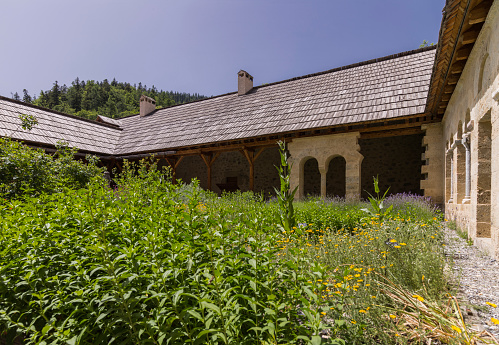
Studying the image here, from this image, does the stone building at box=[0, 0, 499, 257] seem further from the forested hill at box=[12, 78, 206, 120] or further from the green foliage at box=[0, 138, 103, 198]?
the forested hill at box=[12, 78, 206, 120]

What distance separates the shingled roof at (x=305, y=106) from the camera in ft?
28.7

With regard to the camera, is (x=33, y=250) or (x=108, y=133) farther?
(x=108, y=133)

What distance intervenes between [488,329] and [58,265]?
121 inches

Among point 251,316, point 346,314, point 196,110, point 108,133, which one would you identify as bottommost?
point 346,314

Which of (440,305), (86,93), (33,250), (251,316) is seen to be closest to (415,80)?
(440,305)

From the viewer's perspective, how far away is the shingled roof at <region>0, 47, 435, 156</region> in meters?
8.91

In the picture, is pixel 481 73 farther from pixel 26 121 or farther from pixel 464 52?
pixel 26 121

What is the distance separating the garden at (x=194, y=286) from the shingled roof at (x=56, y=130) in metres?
9.88

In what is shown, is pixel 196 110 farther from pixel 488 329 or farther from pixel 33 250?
pixel 488 329

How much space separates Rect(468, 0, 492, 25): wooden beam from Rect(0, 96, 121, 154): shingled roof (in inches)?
484

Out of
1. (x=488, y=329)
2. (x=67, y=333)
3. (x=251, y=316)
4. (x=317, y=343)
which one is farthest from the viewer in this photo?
(x=488, y=329)

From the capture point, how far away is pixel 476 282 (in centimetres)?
272

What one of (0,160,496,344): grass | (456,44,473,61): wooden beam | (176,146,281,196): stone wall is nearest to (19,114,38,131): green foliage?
(0,160,496,344): grass

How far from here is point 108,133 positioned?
621 inches
